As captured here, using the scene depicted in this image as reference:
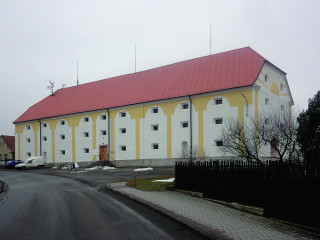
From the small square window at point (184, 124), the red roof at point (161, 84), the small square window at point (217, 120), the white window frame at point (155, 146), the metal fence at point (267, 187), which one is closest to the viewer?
the metal fence at point (267, 187)

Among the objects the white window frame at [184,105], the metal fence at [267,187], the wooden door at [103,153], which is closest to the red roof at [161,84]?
the white window frame at [184,105]

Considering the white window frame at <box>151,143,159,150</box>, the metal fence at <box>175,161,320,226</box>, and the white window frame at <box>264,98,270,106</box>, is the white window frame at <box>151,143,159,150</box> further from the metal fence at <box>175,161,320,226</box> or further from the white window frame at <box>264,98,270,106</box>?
the metal fence at <box>175,161,320,226</box>

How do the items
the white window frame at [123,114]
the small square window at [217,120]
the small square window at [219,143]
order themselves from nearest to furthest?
the small square window at [219,143] → the small square window at [217,120] → the white window frame at [123,114]

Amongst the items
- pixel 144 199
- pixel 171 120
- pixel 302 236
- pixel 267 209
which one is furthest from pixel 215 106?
pixel 302 236

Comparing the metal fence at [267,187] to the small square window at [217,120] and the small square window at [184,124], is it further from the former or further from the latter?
the small square window at [184,124]

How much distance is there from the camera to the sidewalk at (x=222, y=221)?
8.20 metres

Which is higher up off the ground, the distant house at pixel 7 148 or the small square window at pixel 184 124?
the small square window at pixel 184 124

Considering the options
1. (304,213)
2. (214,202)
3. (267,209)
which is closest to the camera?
(304,213)

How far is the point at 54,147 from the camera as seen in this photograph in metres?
50.9

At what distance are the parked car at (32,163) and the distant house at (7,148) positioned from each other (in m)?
26.6

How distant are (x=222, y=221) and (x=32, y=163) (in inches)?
1724

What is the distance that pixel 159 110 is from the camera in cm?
3975

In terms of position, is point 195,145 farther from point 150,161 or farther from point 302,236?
point 302,236

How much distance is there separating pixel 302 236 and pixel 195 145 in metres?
27.8
